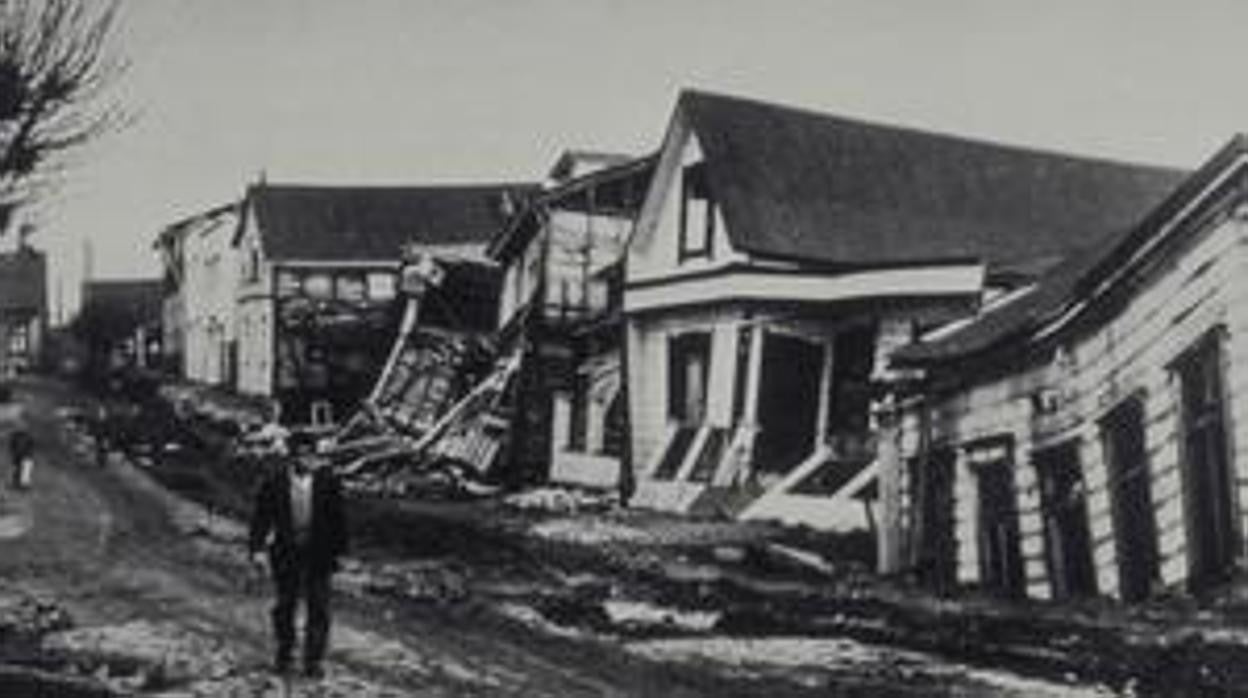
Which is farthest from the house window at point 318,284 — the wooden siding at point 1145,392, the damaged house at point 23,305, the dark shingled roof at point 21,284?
the wooden siding at point 1145,392

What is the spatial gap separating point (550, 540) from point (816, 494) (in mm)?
4325

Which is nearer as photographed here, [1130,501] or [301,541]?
[301,541]

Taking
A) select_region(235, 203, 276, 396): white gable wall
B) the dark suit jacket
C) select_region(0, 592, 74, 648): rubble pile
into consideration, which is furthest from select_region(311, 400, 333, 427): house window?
the dark suit jacket

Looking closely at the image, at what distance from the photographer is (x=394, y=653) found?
13.8m

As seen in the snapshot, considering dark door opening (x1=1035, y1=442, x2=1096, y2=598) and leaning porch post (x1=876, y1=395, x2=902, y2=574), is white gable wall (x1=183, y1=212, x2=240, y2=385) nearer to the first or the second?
leaning porch post (x1=876, y1=395, x2=902, y2=574)

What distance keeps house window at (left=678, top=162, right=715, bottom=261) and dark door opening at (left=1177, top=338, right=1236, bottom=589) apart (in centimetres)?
1552

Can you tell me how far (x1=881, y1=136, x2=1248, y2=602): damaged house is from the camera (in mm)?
15438

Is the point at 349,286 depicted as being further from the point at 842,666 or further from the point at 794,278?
the point at 842,666

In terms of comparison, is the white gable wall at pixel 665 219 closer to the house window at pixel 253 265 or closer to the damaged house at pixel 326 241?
the damaged house at pixel 326 241

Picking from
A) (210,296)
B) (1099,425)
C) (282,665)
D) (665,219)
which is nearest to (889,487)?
(1099,425)

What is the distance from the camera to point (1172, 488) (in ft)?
53.0

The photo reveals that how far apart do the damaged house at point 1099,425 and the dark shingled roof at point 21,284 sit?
→ 84003 millimetres

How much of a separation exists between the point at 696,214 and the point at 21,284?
75.4 metres

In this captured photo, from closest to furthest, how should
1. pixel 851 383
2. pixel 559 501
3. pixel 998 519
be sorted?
pixel 998 519 < pixel 851 383 < pixel 559 501
